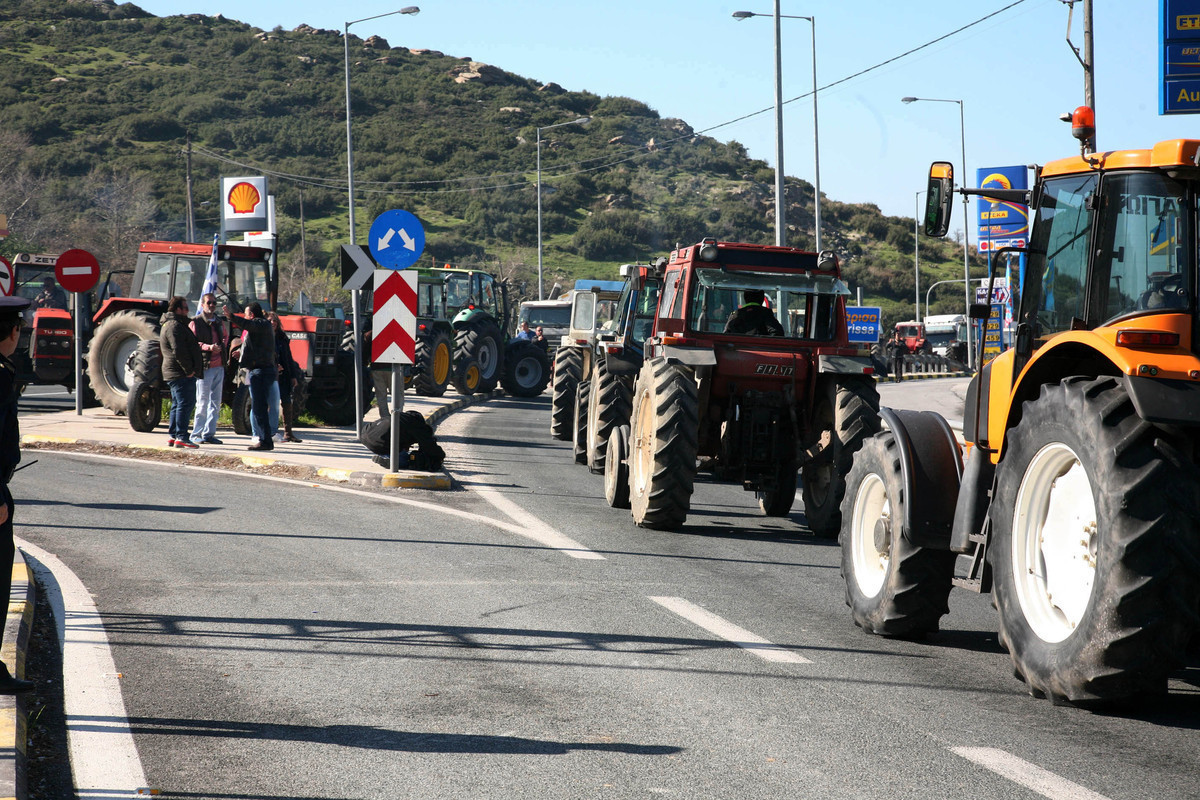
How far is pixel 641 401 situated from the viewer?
1107cm

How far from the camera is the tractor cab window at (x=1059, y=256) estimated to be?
565 cm

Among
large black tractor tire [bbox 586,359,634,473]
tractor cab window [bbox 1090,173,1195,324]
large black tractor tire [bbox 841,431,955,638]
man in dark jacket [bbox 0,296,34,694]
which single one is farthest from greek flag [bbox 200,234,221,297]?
tractor cab window [bbox 1090,173,1195,324]

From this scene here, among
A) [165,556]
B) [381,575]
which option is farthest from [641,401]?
[165,556]

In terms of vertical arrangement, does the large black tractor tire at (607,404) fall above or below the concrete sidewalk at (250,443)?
above

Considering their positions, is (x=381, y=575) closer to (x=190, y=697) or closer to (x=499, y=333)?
(x=190, y=697)

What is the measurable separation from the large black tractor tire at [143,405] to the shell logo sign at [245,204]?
17283mm

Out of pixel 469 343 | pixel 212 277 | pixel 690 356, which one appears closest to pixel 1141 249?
pixel 690 356

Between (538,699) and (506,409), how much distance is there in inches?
841

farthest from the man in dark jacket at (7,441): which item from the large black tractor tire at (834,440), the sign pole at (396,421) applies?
the sign pole at (396,421)

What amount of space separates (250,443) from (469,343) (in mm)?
12138

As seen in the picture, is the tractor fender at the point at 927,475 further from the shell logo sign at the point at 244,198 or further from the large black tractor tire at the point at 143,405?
the shell logo sign at the point at 244,198

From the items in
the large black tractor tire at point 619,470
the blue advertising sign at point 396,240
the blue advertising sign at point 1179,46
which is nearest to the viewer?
the large black tractor tire at point 619,470

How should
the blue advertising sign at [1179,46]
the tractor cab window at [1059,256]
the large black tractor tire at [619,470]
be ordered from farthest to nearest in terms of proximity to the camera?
the blue advertising sign at [1179,46], the large black tractor tire at [619,470], the tractor cab window at [1059,256]

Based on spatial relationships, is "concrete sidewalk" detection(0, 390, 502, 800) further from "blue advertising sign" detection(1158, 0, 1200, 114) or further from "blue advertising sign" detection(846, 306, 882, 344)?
"blue advertising sign" detection(846, 306, 882, 344)
